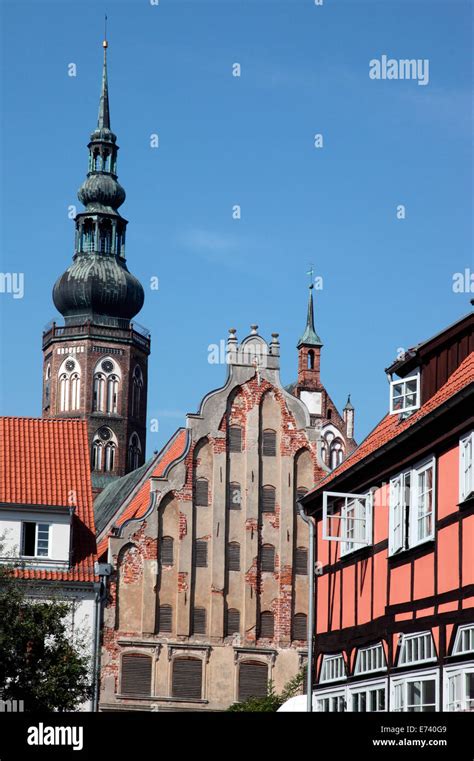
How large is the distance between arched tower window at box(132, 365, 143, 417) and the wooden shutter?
50.1m

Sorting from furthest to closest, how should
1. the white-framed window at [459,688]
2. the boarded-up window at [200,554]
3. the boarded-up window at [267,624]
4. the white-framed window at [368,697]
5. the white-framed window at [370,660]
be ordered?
the boarded-up window at [267,624] → the boarded-up window at [200,554] → the white-framed window at [370,660] → the white-framed window at [368,697] → the white-framed window at [459,688]

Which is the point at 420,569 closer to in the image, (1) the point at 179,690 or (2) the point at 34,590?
(2) the point at 34,590

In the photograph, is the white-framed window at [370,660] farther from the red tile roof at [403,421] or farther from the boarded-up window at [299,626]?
the boarded-up window at [299,626]

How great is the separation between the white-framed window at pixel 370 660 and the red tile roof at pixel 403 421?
3827 mm

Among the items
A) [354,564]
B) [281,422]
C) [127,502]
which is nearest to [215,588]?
[281,422]

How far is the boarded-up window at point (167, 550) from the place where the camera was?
49.7m

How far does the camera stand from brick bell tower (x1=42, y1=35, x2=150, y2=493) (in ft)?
323

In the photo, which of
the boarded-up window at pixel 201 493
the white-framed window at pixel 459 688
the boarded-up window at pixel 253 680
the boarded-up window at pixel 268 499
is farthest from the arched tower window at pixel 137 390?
the white-framed window at pixel 459 688

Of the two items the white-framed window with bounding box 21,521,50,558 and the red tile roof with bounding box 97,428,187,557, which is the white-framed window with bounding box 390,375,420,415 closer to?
the white-framed window with bounding box 21,521,50,558

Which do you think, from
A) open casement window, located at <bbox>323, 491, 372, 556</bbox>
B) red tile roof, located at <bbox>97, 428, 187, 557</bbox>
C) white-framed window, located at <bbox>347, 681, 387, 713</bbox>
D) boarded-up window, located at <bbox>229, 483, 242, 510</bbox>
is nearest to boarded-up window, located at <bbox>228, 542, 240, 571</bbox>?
boarded-up window, located at <bbox>229, 483, 242, 510</bbox>

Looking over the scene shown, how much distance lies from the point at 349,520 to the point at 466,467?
7758 millimetres

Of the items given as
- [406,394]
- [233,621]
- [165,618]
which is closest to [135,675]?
[165,618]

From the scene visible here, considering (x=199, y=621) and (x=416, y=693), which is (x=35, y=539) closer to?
(x=199, y=621)

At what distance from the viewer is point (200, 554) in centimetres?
5025
